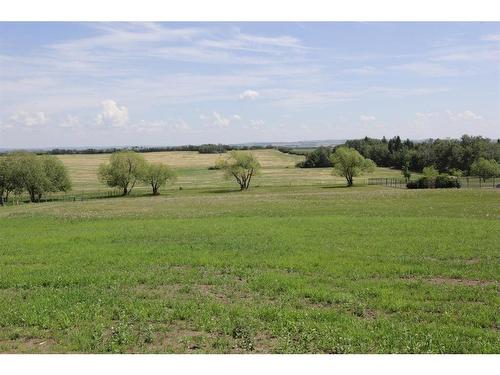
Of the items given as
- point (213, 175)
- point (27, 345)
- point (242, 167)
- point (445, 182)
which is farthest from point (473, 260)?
point (213, 175)

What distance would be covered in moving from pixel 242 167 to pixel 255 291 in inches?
3425

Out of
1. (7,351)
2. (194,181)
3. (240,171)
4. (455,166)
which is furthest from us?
(455,166)

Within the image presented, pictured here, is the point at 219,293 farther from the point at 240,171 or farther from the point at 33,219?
the point at 240,171

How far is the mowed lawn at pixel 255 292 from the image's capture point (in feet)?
29.2

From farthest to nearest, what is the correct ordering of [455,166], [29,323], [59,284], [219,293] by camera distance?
[455,166] < [59,284] < [219,293] < [29,323]

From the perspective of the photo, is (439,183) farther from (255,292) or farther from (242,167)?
(255,292)

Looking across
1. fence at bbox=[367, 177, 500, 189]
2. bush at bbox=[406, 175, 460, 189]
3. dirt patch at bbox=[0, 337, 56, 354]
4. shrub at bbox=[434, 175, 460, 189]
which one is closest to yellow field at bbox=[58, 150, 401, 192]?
fence at bbox=[367, 177, 500, 189]

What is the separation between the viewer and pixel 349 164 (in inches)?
3964

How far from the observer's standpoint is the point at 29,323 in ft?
32.6

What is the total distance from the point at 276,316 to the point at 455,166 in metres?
139

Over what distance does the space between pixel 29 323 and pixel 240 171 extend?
88.9 m

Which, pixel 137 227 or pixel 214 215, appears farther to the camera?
pixel 214 215

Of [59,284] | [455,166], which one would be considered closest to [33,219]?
[59,284]

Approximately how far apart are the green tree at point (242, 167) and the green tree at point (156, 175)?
1191cm
